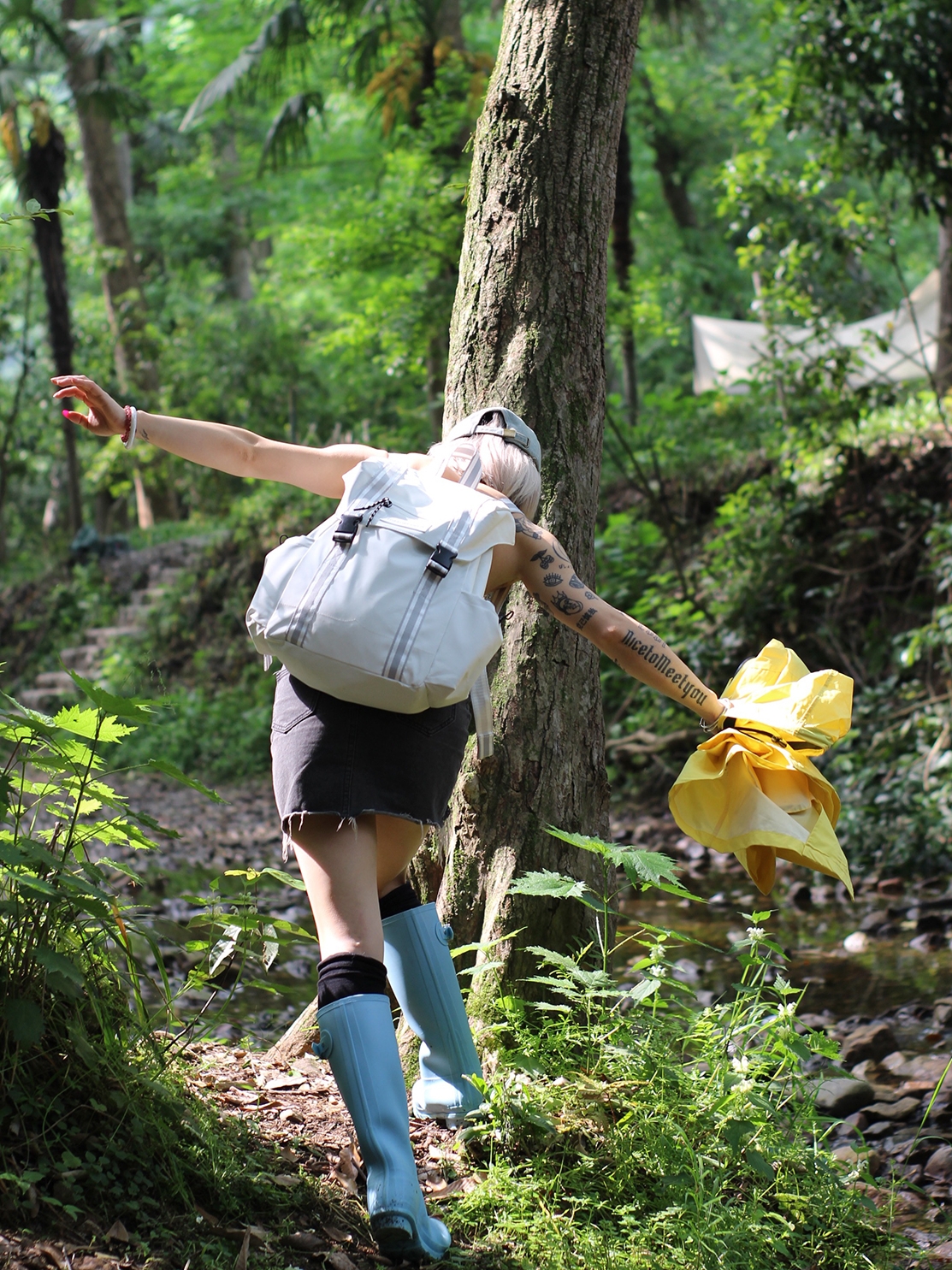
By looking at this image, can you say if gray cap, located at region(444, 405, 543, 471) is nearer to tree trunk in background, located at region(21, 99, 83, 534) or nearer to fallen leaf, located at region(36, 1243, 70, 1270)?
fallen leaf, located at region(36, 1243, 70, 1270)

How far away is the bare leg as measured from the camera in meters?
2.11

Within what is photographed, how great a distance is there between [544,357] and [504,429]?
76 cm

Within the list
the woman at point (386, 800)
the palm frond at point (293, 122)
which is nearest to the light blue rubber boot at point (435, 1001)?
the woman at point (386, 800)

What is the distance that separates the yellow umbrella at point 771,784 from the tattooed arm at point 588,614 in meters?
0.16

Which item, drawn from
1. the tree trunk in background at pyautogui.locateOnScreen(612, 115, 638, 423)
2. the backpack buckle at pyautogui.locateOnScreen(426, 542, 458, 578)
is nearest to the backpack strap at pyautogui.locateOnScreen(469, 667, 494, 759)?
the backpack buckle at pyautogui.locateOnScreen(426, 542, 458, 578)

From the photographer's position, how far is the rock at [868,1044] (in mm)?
3805

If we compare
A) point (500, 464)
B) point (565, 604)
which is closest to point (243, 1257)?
point (565, 604)

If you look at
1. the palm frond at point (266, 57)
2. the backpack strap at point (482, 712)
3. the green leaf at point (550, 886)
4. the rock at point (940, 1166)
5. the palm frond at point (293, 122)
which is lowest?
the rock at point (940, 1166)

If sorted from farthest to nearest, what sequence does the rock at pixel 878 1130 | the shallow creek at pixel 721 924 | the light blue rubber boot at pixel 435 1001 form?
the shallow creek at pixel 721 924 → the rock at pixel 878 1130 → the light blue rubber boot at pixel 435 1001

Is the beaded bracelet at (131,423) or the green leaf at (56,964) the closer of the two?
the green leaf at (56,964)

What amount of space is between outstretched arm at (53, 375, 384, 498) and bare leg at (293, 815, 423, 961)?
0.82 m

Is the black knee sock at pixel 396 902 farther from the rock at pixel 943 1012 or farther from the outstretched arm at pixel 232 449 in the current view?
the rock at pixel 943 1012

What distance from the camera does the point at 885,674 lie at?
7.25 meters

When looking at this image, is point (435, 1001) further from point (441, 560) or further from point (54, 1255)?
point (441, 560)
